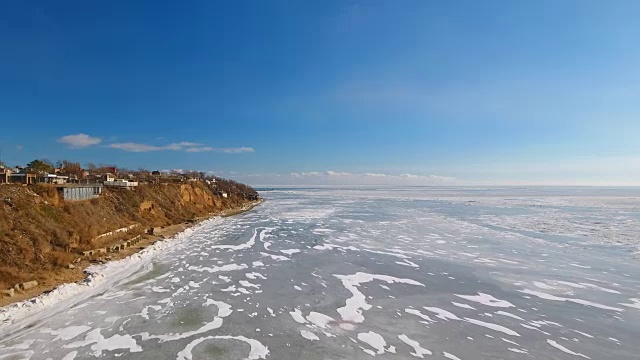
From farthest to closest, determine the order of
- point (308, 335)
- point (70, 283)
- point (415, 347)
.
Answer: point (70, 283)
point (308, 335)
point (415, 347)

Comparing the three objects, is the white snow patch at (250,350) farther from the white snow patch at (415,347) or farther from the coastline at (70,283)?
the coastline at (70,283)

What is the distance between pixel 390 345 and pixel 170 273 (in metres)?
11.0

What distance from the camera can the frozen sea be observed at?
26.5ft

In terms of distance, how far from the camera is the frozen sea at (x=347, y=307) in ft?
26.5

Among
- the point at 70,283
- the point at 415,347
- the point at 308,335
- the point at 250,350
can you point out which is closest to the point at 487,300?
the point at 415,347

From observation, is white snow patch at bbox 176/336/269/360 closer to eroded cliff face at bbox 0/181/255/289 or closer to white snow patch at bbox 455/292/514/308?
white snow patch at bbox 455/292/514/308

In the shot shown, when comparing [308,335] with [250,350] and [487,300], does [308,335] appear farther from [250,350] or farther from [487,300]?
[487,300]

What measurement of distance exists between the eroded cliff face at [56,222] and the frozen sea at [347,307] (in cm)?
251

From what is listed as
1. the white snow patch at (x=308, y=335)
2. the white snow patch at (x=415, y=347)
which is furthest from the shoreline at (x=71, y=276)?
the white snow patch at (x=415, y=347)

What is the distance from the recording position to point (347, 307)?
10.9 metres

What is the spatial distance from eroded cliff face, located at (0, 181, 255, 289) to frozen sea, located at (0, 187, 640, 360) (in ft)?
8.22

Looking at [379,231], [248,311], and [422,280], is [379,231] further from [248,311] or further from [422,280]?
[248,311]

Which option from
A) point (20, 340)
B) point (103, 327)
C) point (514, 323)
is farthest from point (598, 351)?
point (20, 340)

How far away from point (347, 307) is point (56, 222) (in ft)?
58.1
